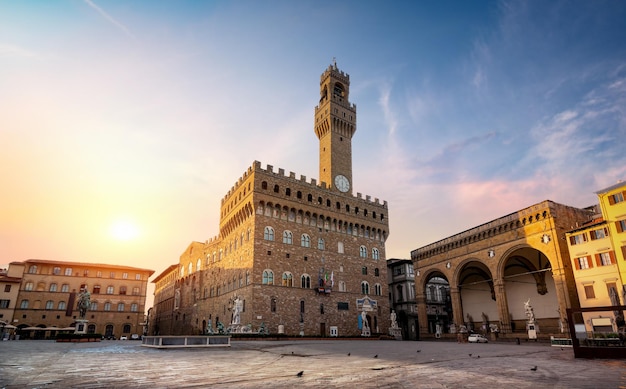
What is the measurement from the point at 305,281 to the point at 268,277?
4403 mm

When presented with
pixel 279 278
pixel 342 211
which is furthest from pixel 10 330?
pixel 342 211

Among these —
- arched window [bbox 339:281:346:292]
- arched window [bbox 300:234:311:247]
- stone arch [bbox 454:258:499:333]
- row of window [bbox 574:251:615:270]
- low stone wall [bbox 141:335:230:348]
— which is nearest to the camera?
low stone wall [bbox 141:335:230:348]

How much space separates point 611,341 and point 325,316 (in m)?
28.0

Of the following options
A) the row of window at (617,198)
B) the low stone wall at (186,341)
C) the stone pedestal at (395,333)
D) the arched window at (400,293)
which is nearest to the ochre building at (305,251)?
the stone pedestal at (395,333)

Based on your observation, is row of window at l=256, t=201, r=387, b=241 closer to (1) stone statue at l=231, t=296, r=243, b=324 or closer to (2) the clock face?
(2) the clock face

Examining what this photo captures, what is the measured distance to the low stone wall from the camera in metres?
20.1

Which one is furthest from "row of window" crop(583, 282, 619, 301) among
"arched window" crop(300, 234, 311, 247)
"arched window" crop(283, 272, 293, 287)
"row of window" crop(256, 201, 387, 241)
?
"arched window" crop(283, 272, 293, 287)

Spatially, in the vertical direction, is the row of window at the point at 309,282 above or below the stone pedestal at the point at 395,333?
above

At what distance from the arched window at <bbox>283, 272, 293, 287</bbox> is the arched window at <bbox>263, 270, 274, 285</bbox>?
1.40 meters

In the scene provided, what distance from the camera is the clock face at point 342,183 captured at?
4462 centimetres

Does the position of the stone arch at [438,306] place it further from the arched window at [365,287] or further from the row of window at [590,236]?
the row of window at [590,236]

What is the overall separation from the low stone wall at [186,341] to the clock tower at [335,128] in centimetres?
2548

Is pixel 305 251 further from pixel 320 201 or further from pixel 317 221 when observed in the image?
pixel 320 201

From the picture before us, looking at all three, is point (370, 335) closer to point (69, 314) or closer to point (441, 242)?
point (441, 242)
